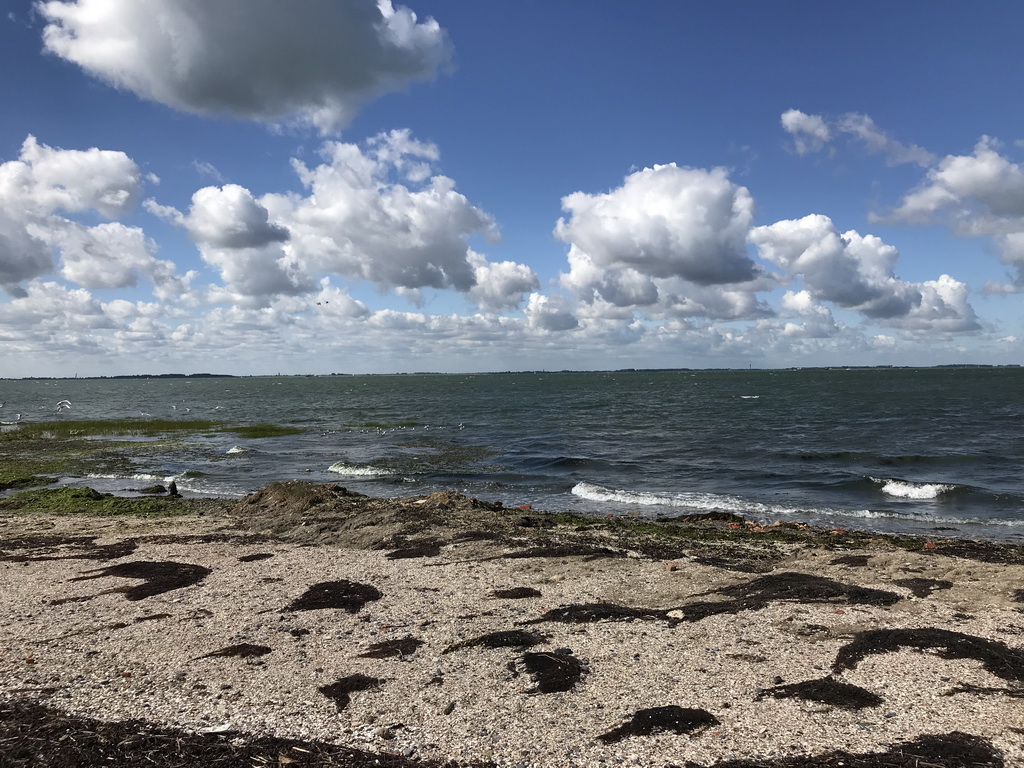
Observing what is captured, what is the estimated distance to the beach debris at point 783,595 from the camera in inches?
420

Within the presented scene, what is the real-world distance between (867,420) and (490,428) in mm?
31942

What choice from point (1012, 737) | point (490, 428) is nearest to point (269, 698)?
point (1012, 737)

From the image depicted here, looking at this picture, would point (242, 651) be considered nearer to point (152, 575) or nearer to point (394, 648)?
point (394, 648)

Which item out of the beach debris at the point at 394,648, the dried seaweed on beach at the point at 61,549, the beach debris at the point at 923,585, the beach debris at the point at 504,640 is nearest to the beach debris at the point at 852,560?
the beach debris at the point at 923,585

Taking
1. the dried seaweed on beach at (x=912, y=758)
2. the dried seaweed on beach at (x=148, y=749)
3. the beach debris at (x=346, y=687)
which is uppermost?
the dried seaweed on beach at (x=912, y=758)

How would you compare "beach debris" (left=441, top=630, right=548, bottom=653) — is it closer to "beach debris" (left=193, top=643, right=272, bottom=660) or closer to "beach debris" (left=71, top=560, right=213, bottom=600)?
"beach debris" (left=193, top=643, right=272, bottom=660)

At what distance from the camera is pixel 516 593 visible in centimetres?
1179

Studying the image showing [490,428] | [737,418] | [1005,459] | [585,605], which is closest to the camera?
[585,605]

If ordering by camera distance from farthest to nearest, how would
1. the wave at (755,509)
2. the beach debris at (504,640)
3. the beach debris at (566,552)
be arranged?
the wave at (755,509)
the beach debris at (566,552)
the beach debris at (504,640)

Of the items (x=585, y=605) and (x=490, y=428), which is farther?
(x=490, y=428)

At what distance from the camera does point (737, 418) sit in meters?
59.9

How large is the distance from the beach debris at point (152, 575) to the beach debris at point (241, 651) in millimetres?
3538

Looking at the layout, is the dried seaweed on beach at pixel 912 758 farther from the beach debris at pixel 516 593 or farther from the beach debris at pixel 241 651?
the beach debris at pixel 241 651

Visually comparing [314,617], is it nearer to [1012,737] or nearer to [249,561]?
[249,561]
